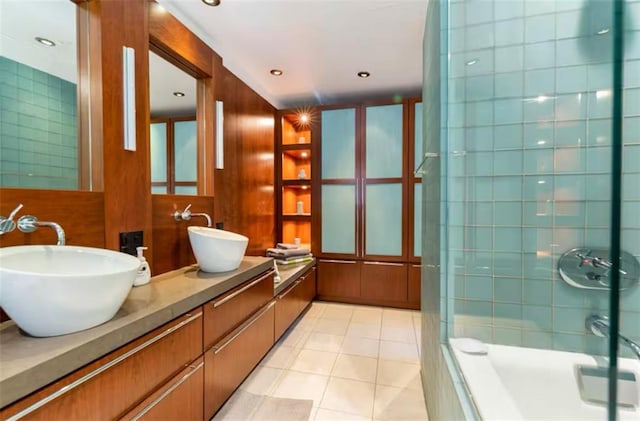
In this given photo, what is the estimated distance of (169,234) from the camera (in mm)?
1812

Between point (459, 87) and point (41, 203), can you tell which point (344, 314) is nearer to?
point (459, 87)

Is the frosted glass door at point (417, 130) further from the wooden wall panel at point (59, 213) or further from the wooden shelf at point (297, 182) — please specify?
the wooden wall panel at point (59, 213)

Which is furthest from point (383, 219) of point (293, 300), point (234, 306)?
point (234, 306)

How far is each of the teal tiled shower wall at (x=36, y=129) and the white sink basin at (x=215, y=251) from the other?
64 centimetres

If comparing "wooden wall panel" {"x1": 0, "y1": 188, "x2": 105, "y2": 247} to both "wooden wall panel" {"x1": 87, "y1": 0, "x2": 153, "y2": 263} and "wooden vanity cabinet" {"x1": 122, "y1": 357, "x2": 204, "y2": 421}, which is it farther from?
"wooden vanity cabinet" {"x1": 122, "y1": 357, "x2": 204, "y2": 421}

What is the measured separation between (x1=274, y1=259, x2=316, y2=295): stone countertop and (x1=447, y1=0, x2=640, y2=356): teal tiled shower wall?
145cm

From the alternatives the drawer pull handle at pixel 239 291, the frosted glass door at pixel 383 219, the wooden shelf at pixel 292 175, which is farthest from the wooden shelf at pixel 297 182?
the drawer pull handle at pixel 239 291

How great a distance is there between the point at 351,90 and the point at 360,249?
192 cm

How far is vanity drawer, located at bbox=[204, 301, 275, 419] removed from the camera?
1.43 m

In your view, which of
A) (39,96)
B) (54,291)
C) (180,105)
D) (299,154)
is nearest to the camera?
(54,291)

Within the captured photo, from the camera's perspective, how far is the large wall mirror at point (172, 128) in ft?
5.78

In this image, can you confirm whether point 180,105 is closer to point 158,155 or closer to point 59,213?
point 158,155

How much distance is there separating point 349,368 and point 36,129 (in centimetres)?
228

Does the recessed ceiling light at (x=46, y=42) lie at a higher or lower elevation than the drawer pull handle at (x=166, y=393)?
higher
